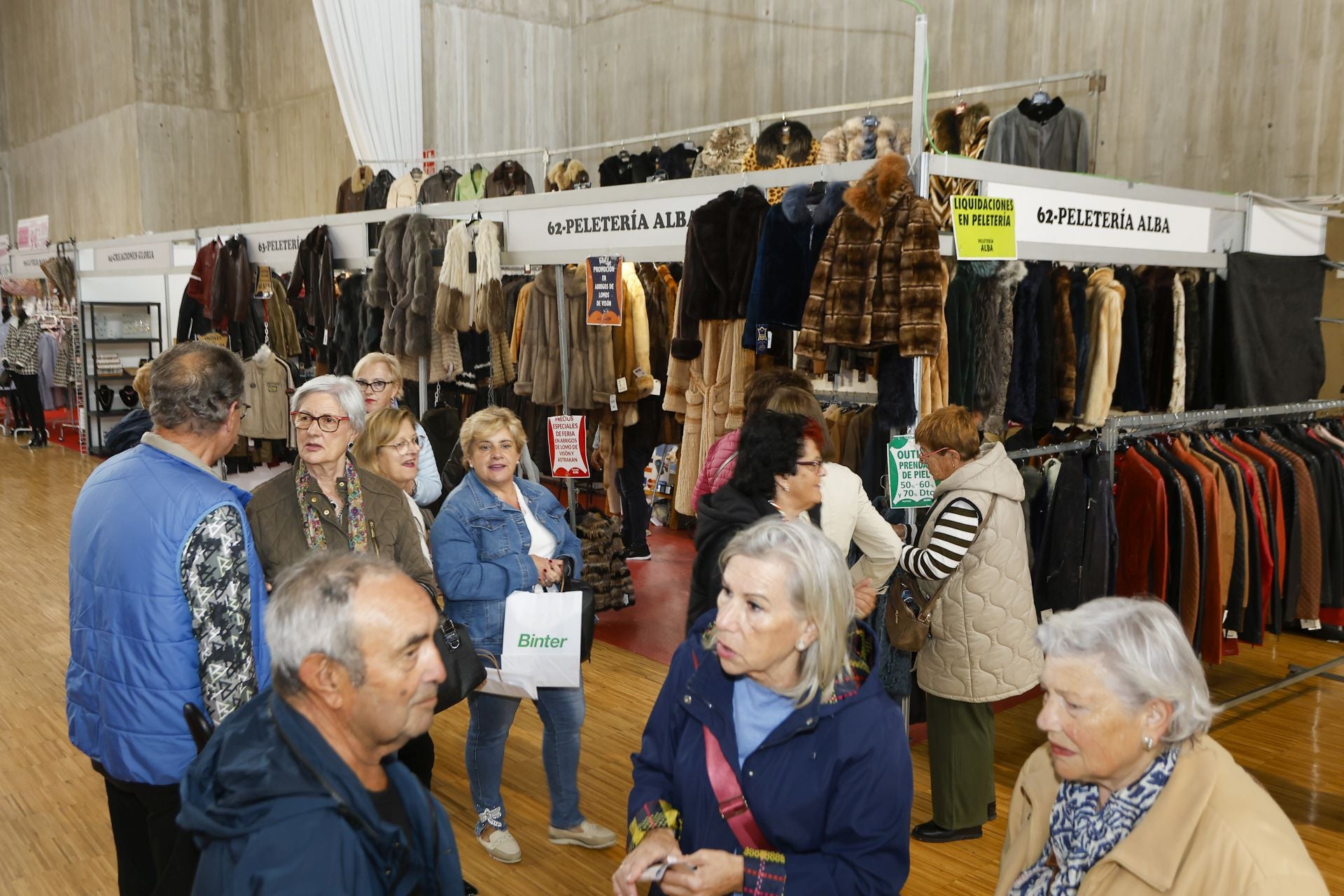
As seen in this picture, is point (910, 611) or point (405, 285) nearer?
point (910, 611)

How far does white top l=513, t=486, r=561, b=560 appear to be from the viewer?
11.1ft

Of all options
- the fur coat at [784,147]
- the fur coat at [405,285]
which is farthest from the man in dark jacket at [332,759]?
the fur coat at [784,147]

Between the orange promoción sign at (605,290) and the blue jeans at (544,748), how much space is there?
238 cm

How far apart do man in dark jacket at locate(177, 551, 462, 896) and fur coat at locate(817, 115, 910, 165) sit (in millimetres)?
7381

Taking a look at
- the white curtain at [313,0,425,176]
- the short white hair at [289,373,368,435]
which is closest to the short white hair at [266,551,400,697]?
the short white hair at [289,373,368,435]

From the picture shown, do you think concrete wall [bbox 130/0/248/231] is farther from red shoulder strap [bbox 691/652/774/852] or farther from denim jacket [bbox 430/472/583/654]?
red shoulder strap [bbox 691/652/774/852]

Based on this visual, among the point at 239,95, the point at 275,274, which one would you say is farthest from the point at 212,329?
the point at 239,95

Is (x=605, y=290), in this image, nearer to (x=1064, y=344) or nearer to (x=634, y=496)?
(x=1064, y=344)

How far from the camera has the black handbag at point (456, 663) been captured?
2.71 meters

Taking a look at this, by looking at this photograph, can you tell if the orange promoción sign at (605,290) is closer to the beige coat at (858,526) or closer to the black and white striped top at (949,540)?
the beige coat at (858,526)

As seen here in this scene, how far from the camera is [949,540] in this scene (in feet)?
11.4

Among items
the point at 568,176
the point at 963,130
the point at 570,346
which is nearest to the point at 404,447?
the point at 570,346

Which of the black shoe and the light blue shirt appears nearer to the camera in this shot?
the light blue shirt

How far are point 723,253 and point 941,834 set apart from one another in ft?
8.49
